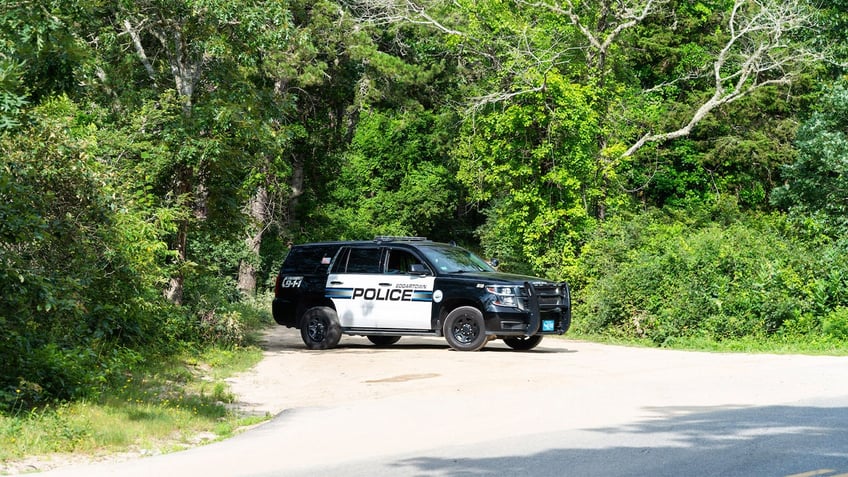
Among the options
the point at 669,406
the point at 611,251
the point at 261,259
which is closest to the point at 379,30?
the point at 261,259

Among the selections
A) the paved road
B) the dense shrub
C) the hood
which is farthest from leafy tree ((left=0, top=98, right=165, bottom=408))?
the dense shrub

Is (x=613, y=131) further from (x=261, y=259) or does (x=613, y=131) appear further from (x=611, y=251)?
(x=261, y=259)

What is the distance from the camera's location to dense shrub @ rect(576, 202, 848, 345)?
74.9ft

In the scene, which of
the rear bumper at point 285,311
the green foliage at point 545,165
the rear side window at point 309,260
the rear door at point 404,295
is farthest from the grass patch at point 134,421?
the green foliage at point 545,165

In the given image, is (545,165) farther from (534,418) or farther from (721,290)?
(534,418)

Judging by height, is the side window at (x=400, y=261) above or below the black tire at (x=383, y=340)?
above

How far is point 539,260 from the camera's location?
33.4m

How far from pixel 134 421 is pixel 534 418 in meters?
4.24

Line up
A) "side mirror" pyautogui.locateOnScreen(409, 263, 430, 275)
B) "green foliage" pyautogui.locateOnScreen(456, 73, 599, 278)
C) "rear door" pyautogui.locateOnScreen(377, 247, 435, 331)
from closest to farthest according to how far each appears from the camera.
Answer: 1. "rear door" pyautogui.locateOnScreen(377, 247, 435, 331)
2. "side mirror" pyautogui.locateOnScreen(409, 263, 430, 275)
3. "green foliage" pyautogui.locateOnScreen(456, 73, 599, 278)

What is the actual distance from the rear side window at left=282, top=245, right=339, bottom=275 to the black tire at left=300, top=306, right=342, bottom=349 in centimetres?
79

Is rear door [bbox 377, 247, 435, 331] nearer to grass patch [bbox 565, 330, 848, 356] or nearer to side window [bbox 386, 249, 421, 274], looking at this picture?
side window [bbox 386, 249, 421, 274]

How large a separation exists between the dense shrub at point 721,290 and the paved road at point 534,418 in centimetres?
333

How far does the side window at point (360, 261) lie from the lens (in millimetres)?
22344

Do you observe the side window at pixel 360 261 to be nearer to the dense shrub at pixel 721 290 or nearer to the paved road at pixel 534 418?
the paved road at pixel 534 418
